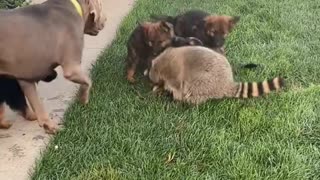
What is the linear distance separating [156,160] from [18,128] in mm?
1146

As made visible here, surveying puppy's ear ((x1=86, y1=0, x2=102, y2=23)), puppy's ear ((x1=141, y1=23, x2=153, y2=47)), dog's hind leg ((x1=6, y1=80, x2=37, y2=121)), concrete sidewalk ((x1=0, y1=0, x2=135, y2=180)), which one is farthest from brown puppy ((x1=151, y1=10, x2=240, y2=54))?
dog's hind leg ((x1=6, y1=80, x2=37, y2=121))

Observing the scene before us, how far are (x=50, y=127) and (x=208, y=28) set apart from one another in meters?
1.82

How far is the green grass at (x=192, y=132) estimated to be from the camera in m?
3.44

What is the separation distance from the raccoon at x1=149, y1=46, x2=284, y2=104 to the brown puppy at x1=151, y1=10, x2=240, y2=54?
1.64ft

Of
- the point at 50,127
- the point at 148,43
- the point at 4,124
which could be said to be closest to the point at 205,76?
the point at 148,43

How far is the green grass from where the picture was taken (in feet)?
11.3

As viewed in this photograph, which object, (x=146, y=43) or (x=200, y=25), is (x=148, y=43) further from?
(x=200, y=25)

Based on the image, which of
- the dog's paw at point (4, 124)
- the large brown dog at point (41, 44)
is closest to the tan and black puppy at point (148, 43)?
the large brown dog at point (41, 44)

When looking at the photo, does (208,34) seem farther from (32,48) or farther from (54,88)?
(32,48)

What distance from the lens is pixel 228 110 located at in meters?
4.20

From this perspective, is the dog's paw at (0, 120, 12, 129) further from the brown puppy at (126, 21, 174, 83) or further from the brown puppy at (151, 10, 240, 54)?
the brown puppy at (151, 10, 240, 54)

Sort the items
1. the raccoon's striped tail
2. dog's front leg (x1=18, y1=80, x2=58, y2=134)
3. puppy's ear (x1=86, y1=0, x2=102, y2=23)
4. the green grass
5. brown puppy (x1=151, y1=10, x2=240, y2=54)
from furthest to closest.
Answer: brown puppy (x1=151, y1=10, x2=240, y2=54) < the raccoon's striped tail < puppy's ear (x1=86, y1=0, x2=102, y2=23) < dog's front leg (x1=18, y1=80, x2=58, y2=134) < the green grass

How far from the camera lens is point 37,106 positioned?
375 cm

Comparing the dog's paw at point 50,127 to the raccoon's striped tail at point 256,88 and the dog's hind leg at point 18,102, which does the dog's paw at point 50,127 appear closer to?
the dog's hind leg at point 18,102
